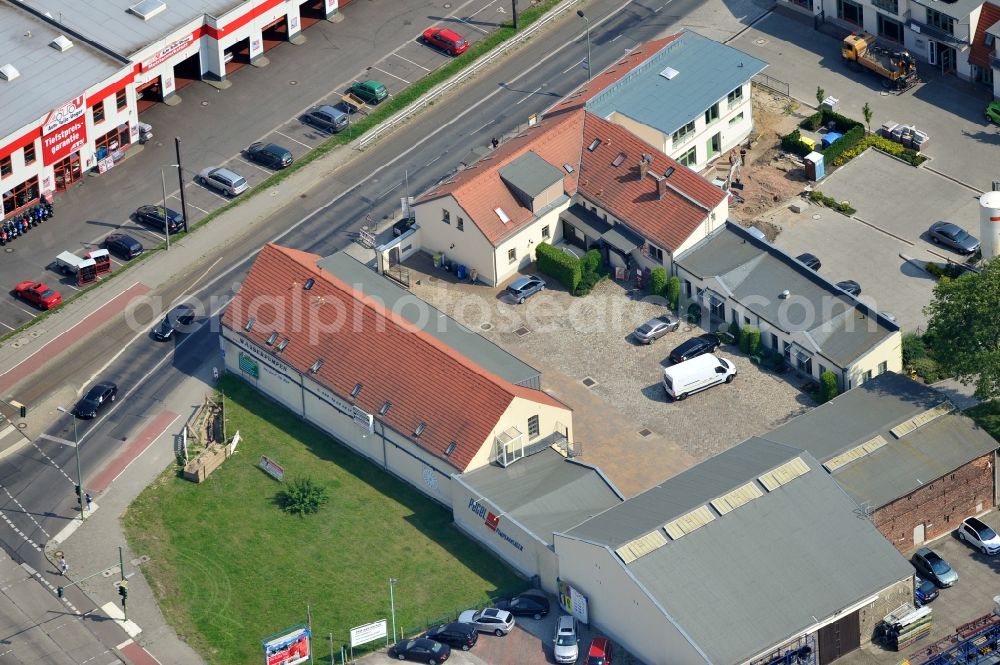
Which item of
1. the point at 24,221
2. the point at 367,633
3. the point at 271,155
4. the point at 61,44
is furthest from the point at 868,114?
the point at 24,221

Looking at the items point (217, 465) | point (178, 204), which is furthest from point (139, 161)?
point (217, 465)

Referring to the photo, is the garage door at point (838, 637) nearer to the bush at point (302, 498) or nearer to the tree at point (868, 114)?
the bush at point (302, 498)

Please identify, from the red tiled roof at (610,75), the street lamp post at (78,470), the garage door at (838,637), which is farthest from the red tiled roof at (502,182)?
the garage door at (838,637)

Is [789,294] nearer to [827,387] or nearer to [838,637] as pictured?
[827,387]

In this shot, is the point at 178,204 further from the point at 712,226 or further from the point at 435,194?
the point at 712,226

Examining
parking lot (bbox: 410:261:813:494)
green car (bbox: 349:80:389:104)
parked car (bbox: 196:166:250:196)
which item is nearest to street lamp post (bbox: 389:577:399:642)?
parking lot (bbox: 410:261:813:494)
